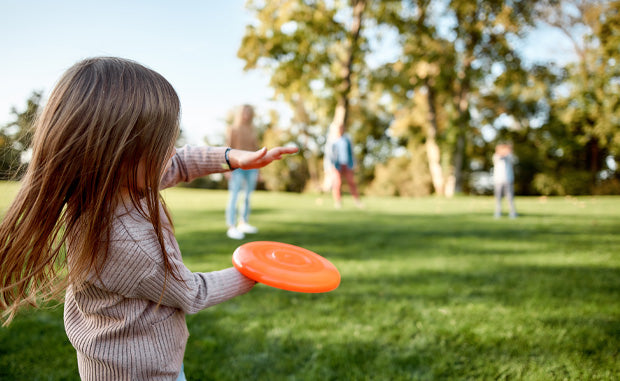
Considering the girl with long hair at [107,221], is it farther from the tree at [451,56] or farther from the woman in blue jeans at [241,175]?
the tree at [451,56]

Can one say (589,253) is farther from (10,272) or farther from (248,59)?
(248,59)

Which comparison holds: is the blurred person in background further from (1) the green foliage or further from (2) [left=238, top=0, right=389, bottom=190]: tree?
(1) the green foliage

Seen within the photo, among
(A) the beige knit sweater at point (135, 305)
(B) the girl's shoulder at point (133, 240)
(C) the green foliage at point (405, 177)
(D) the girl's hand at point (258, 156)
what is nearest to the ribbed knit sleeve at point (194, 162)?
(D) the girl's hand at point (258, 156)

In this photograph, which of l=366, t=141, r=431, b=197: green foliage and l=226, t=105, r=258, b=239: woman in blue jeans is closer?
l=226, t=105, r=258, b=239: woman in blue jeans

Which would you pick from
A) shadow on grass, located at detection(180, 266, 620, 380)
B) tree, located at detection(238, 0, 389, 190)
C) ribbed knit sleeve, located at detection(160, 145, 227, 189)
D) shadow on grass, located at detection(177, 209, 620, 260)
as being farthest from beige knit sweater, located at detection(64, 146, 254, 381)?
tree, located at detection(238, 0, 389, 190)

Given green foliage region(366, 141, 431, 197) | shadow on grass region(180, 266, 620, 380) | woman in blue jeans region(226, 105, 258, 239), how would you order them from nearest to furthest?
shadow on grass region(180, 266, 620, 380) → woman in blue jeans region(226, 105, 258, 239) → green foliage region(366, 141, 431, 197)

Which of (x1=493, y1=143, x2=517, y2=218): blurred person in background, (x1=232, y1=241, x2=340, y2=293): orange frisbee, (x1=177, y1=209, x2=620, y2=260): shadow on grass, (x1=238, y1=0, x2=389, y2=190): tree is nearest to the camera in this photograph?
(x1=232, y1=241, x2=340, y2=293): orange frisbee

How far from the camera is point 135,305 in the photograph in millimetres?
1180

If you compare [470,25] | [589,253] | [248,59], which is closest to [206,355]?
[589,253]

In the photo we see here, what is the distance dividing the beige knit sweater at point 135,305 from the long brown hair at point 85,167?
0.13 feet

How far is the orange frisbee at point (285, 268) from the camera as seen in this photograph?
1.24 metres

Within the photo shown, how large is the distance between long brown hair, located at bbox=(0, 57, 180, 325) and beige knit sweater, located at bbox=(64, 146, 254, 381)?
0.04 m

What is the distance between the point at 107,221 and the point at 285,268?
→ 551 mm

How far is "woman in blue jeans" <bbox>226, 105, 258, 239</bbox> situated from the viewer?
6.66 m
